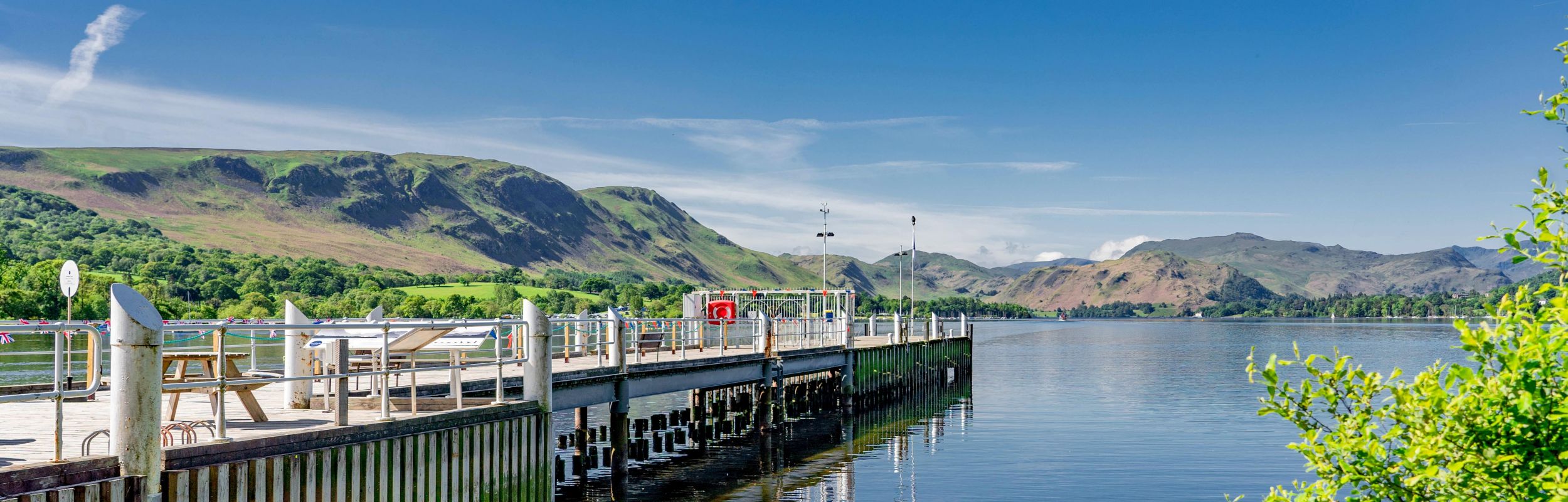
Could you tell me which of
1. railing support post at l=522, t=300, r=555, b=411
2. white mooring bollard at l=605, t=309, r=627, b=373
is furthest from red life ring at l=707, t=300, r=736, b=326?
railing support post at l=522, t=300, r=555, b=411

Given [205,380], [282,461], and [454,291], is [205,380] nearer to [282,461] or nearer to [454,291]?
[282,461]

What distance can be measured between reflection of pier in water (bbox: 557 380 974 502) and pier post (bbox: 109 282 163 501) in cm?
1558

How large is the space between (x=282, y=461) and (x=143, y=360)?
6.41 feet

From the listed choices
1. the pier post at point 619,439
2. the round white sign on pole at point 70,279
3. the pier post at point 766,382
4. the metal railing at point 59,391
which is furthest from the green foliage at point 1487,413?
the pier post at point 766,382

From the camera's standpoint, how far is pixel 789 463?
32562 millimetres

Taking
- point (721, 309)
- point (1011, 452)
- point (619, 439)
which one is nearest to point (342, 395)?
point (619, 439)

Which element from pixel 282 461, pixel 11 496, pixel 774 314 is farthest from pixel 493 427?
pixel 774 314

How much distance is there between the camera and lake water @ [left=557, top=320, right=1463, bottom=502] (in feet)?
93.9

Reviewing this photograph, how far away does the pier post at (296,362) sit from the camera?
1512 cm

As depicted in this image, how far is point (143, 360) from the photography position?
10578 mm

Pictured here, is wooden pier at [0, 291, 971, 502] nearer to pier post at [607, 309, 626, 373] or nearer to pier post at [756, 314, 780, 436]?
pier post at [607, 309, 626, 373]

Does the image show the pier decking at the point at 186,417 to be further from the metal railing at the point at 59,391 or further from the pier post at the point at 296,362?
the metal railing at the point at 59,391

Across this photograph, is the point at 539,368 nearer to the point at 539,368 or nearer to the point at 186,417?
the point at 539,368

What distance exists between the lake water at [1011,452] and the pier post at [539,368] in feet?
27.9
